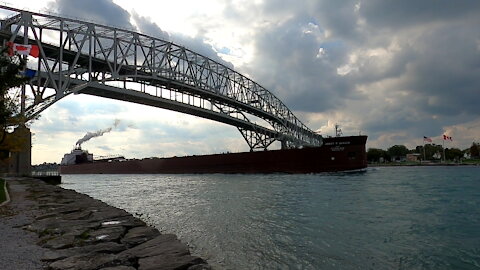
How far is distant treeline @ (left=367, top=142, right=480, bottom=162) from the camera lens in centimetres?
10050

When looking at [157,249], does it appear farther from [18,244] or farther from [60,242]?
[18,244]

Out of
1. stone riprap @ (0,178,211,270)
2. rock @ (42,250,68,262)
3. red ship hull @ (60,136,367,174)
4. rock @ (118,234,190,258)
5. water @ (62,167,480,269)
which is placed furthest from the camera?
red ship hull @ (60,136,367,174)

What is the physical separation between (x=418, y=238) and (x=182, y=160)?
1563 inches

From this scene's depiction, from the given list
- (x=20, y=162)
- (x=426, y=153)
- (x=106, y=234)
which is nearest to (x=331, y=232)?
(x=106, y=234)

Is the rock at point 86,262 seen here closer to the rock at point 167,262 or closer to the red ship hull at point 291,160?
the rock at point 167,262

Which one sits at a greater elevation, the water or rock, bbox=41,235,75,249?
rock, bbox=41,235,75,249

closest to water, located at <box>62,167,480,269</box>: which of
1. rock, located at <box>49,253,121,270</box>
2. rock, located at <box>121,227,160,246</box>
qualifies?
rock, located at <box>121,227,160,246</box>

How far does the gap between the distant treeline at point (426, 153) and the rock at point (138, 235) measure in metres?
108

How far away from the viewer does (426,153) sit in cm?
11112

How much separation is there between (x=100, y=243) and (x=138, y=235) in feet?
2.03

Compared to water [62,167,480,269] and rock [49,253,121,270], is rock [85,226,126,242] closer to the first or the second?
rock [49,253,121,270]

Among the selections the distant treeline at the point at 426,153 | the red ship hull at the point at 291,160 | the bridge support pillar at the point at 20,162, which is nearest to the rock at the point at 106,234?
the bridge support pillar at the point at 20,162

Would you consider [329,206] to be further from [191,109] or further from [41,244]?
[191,109]

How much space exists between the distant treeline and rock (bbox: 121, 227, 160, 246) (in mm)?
108028
